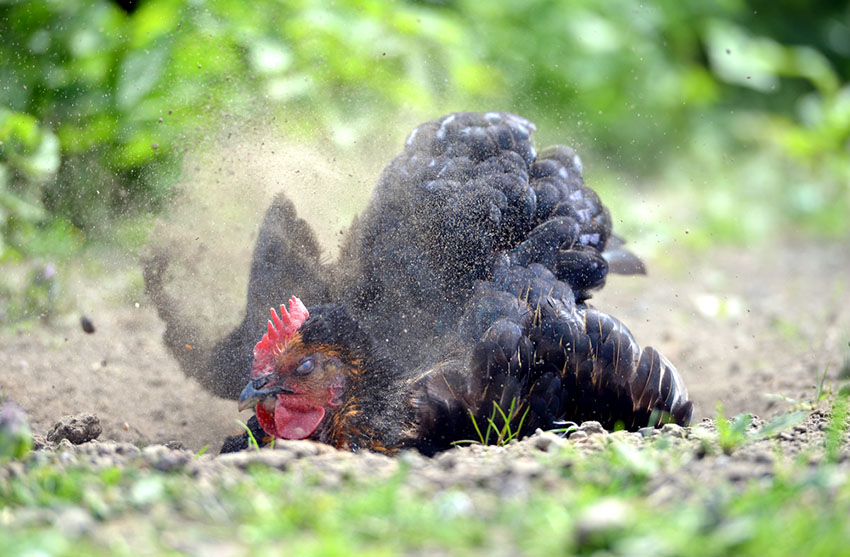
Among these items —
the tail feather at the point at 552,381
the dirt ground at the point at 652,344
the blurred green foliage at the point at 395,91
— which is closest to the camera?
the tail feather at the point at 552,381

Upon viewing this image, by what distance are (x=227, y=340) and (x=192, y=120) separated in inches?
53.9

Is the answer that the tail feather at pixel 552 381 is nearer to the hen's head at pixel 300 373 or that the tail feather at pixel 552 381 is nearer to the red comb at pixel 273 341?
the hen's head at pixel 300 373

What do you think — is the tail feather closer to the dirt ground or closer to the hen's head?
the hen's head

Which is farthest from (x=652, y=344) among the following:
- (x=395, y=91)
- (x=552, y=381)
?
(x=395, y=91)

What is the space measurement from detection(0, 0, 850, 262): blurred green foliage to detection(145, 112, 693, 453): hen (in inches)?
35.4

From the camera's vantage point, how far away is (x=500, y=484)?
6.00 feet

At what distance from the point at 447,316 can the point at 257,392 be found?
0.85 metres

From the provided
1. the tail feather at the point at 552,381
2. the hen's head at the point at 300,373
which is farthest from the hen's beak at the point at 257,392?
the tail feather at the point at 552,381

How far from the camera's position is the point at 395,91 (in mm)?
4910

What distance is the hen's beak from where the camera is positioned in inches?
111

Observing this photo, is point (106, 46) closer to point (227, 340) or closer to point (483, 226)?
point (227, 340)

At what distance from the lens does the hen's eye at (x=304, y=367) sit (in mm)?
2891

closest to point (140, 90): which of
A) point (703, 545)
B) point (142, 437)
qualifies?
point (142, 437)

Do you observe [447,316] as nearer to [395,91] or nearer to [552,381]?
[552,381]
